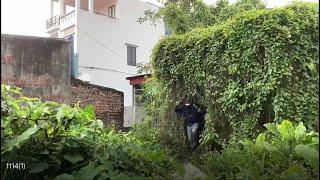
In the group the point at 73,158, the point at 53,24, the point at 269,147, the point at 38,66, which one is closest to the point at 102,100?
the point at 38,66

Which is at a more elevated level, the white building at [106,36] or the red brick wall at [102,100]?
the white building at [106,36]

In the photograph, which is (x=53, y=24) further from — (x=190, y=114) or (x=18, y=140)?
(x=18, y=140)

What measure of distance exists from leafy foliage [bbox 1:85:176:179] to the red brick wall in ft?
30.7

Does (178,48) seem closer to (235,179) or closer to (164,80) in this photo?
(164,80)

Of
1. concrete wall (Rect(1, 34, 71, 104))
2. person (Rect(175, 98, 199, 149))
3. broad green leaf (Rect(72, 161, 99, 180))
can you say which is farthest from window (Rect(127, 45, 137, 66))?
broad green leaf (Rect(72, 161, 99, 180))

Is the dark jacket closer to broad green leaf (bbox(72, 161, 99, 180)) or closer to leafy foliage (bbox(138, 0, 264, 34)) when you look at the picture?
leafy foliage (bbox(138, 0, 264, 34))

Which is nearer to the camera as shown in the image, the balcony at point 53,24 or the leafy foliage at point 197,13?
the leafy foliage at point 197,13

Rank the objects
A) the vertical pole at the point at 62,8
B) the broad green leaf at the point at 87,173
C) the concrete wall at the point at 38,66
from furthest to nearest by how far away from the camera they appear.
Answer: the vertical pole at the point at 62,8 < the concrete wall at the point at 38,66 < the broad green leaf at the point at 87,173

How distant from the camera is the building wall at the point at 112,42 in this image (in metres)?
20.0

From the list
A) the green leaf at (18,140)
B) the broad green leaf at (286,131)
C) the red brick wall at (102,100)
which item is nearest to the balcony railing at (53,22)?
the red brick wall at (102,100)

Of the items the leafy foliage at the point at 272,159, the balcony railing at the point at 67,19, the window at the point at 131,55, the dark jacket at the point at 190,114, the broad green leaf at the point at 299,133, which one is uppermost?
the balcony railing at the point at 67,19

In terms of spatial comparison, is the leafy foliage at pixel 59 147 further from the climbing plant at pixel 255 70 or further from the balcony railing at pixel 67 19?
the balcony railing at pixel 67 19

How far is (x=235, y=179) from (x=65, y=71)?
10.8 m

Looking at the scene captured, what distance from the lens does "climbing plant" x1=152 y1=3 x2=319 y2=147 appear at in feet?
28.9
